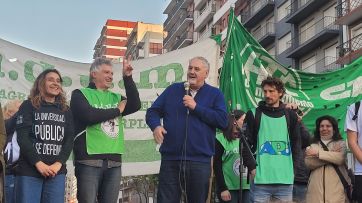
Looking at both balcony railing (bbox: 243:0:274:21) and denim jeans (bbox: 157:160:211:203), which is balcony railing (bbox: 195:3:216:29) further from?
denim jeans (bbox: 157:160:211:203)

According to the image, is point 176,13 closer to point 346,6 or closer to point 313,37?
point 313,37

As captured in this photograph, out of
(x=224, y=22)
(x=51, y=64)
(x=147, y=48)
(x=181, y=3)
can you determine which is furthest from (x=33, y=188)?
(x=147, y=48)

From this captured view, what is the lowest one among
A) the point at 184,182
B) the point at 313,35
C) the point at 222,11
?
the point at 184,182

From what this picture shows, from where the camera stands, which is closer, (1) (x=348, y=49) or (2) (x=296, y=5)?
(1) (x=348, y=49)

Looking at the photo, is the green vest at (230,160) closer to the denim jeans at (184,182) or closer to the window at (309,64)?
the denim jeans at (184,182)

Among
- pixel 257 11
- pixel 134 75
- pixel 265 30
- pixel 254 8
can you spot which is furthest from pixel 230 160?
pixel 254 8

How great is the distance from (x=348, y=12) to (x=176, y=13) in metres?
36.2

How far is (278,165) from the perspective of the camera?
5.42 m

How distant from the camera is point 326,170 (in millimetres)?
6309

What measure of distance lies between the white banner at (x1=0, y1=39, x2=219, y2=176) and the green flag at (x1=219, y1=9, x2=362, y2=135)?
32 cm

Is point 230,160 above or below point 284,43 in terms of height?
below

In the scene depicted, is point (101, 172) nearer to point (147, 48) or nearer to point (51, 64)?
point (51, 64)

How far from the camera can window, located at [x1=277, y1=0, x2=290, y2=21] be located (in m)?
38.4

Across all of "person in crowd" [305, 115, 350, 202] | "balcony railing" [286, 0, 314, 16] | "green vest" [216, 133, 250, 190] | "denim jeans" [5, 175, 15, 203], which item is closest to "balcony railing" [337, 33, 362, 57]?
"balcony railing" [286, 0, 314, 16]
